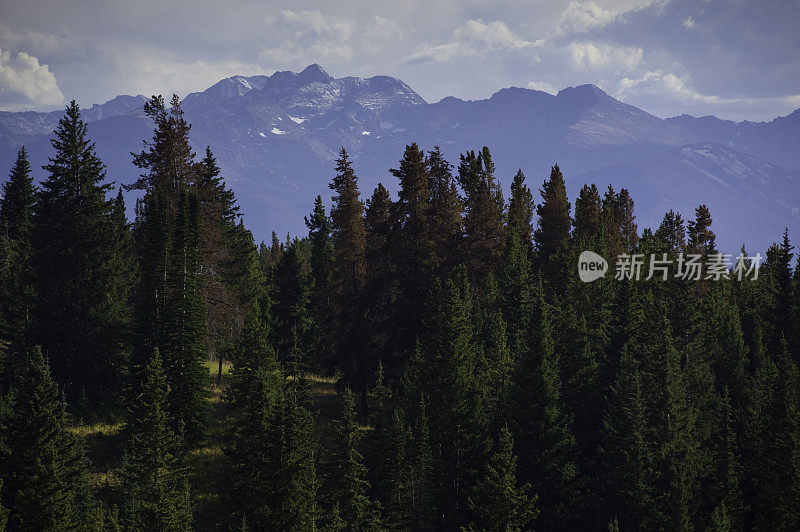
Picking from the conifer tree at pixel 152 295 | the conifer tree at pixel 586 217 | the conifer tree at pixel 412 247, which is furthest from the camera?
the conifer tree at pixel 586 217

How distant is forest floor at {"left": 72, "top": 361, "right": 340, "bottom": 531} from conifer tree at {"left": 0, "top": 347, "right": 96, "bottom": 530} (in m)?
4.63

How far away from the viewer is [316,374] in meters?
60.8

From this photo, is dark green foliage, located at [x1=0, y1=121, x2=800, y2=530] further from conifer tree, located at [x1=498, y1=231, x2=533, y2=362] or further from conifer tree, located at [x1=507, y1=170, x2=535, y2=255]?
conifer tree, located at [x1=507, y1=170, x2=535, y2=255]

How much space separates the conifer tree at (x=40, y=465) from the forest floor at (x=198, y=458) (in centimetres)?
463

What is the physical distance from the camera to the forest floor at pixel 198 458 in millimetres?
29344

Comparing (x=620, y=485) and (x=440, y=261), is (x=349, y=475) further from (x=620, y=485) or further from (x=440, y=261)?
(x=440, y=261)

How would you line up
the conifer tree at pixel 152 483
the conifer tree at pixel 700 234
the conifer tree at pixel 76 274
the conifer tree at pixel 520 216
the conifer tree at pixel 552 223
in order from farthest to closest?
the conifer tree at pixel 552 223, the conifer tree at pixel 520 216, the conifer tree at pixel 700 234, the conifer tree at pixel 76 274, the conifer tree at pixel 152 483

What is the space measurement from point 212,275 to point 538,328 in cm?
2532

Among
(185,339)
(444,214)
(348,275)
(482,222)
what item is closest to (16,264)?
(185,339)

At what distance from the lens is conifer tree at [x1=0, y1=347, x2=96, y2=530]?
22.0 meters

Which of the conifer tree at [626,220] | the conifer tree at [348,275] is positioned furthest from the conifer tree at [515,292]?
the conifer tree at [626,220]

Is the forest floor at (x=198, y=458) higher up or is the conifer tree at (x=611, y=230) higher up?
the conifer tree at (x=611, y=230)

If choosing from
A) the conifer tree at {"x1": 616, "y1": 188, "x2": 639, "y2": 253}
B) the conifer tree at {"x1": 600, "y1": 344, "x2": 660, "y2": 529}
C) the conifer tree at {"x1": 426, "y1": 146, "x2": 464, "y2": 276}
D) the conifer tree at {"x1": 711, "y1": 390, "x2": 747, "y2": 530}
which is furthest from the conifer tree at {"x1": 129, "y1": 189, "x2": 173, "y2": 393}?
the conifer tree at {"x1": 616, "y1": 188, "x2": 639, "y2": 253}

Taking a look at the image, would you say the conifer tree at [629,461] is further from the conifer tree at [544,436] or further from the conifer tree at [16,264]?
the conifer tree at [16,264]
